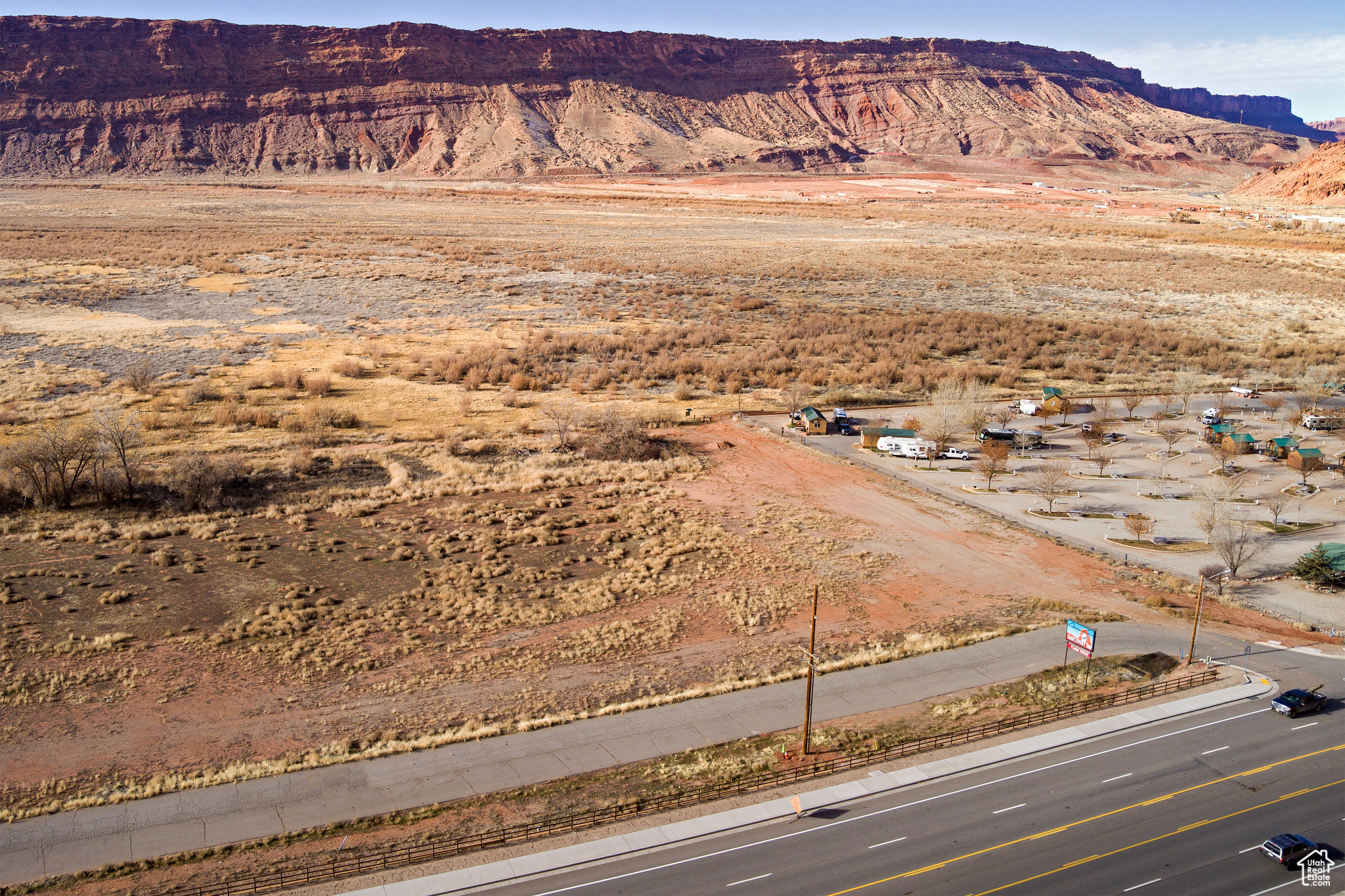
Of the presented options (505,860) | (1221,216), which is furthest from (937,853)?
(1221,216)

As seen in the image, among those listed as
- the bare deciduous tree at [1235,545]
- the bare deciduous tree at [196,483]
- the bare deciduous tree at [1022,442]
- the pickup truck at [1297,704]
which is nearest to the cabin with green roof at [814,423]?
the bare deciduous tree at [1022,442]

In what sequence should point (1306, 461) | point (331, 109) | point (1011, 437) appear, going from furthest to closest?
point (331, 109) < point (1011, 437) < point (1306, 461)

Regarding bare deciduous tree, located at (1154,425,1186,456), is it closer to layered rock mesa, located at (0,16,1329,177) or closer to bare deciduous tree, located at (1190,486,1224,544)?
bare deciduous tree, located at (1190,486,1224,544)

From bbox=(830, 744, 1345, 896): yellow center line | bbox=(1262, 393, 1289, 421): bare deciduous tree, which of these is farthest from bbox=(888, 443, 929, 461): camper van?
bbox=(830, 744, 1345, 896): yellow center line

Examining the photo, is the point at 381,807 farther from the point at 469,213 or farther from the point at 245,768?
the point at 469,213

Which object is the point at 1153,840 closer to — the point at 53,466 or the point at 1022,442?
the point at 1022,442

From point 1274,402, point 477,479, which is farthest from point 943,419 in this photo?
point 477,479
